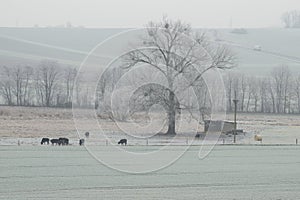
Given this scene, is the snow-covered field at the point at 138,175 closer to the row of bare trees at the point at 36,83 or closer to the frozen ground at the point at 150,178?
the frozen ground at the point at 150,178

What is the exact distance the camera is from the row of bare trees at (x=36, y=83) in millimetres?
65438

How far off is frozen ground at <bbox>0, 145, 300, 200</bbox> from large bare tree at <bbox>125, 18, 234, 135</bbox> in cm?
1060

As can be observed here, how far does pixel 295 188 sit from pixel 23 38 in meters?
63.1

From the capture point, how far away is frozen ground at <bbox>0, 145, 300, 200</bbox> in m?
15.1

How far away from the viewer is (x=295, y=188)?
16.6m

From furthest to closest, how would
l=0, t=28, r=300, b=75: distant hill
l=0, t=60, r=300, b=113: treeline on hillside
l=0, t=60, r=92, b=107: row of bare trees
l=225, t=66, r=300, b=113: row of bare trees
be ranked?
1. l=225, t=66, r=300, b=113: row of bare trees
2. l=0, t=28, r=300, b=75: distant hill
3. l=0, t=60, r=300, b=113: treeline on hillside
4. l=0, t=60, r=92, b=107: row of bare trees

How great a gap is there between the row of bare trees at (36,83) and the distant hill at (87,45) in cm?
103

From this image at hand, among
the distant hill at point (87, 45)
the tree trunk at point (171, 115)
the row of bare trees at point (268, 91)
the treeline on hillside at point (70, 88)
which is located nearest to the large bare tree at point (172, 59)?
the tree trunk at point (171, 115)

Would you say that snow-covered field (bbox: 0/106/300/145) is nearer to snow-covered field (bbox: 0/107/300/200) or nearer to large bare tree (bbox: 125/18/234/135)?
snow-covered field (bbox: 0/107/300/200)

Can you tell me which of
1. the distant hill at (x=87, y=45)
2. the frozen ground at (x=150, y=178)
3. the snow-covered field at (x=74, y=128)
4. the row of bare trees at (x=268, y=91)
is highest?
the distant hill at (x=87, y=45)

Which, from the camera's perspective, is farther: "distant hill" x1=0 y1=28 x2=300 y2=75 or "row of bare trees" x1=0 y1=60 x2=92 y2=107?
"distant hill" x1=0 y1=28 x2=300 y2=75

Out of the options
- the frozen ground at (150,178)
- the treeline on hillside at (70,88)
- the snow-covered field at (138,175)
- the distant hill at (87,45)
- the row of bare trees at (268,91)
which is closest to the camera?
the frozen ground at (150,178)

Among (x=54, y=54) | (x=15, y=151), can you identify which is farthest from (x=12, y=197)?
(x=54, y=54)

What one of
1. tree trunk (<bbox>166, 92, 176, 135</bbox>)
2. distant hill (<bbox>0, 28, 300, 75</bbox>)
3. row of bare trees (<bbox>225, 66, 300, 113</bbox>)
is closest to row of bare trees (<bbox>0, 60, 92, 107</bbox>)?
distant hill (<bbox>0, 28, 300, 75</bbox>)
